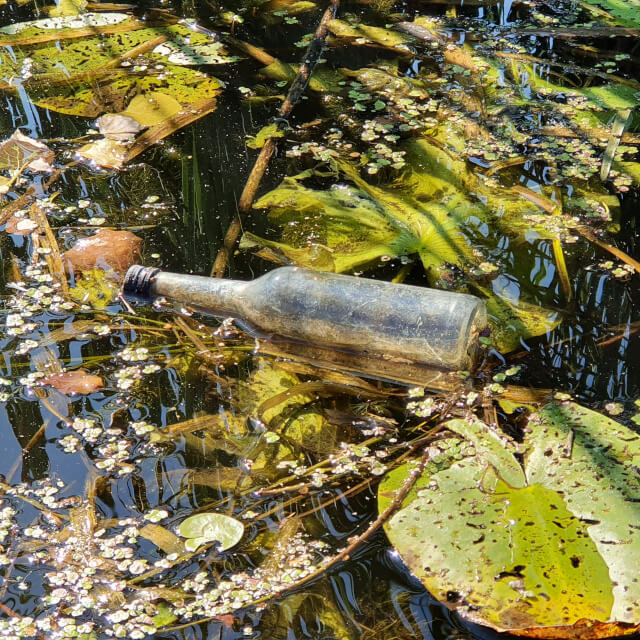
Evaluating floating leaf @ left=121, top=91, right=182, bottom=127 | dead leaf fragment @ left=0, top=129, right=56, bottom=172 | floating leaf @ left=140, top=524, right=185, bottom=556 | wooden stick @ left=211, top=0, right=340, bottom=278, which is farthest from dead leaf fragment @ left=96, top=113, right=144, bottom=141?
floating leaf @ left=140, top=524, right=185, bottom=556

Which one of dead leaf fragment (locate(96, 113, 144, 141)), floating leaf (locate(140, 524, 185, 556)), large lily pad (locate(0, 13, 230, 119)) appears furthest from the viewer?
large lily pad (locate(0, 13, 230, 119))

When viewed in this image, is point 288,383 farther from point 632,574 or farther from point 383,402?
point 632,574

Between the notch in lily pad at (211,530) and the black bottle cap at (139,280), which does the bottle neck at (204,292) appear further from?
the notch in lily pad at (211,530)

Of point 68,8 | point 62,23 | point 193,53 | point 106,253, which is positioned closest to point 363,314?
point 106,253

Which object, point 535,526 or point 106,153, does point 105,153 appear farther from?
point 535,526

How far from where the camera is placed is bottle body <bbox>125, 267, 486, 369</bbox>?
5.99 feet

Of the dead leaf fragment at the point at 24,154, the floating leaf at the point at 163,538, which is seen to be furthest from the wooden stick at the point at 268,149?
the floating leaf at the point at 163,538

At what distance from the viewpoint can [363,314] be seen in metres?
1.87

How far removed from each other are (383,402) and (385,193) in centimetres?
91

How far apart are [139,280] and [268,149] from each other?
937 millimetres

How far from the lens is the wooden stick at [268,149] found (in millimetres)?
2363

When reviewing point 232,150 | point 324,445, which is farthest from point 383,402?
point 232,150

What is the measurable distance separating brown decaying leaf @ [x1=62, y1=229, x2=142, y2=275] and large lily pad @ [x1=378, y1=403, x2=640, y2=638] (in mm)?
1177

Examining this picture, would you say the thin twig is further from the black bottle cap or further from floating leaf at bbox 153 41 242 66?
floating leaf at bbox 153 41 242 66
